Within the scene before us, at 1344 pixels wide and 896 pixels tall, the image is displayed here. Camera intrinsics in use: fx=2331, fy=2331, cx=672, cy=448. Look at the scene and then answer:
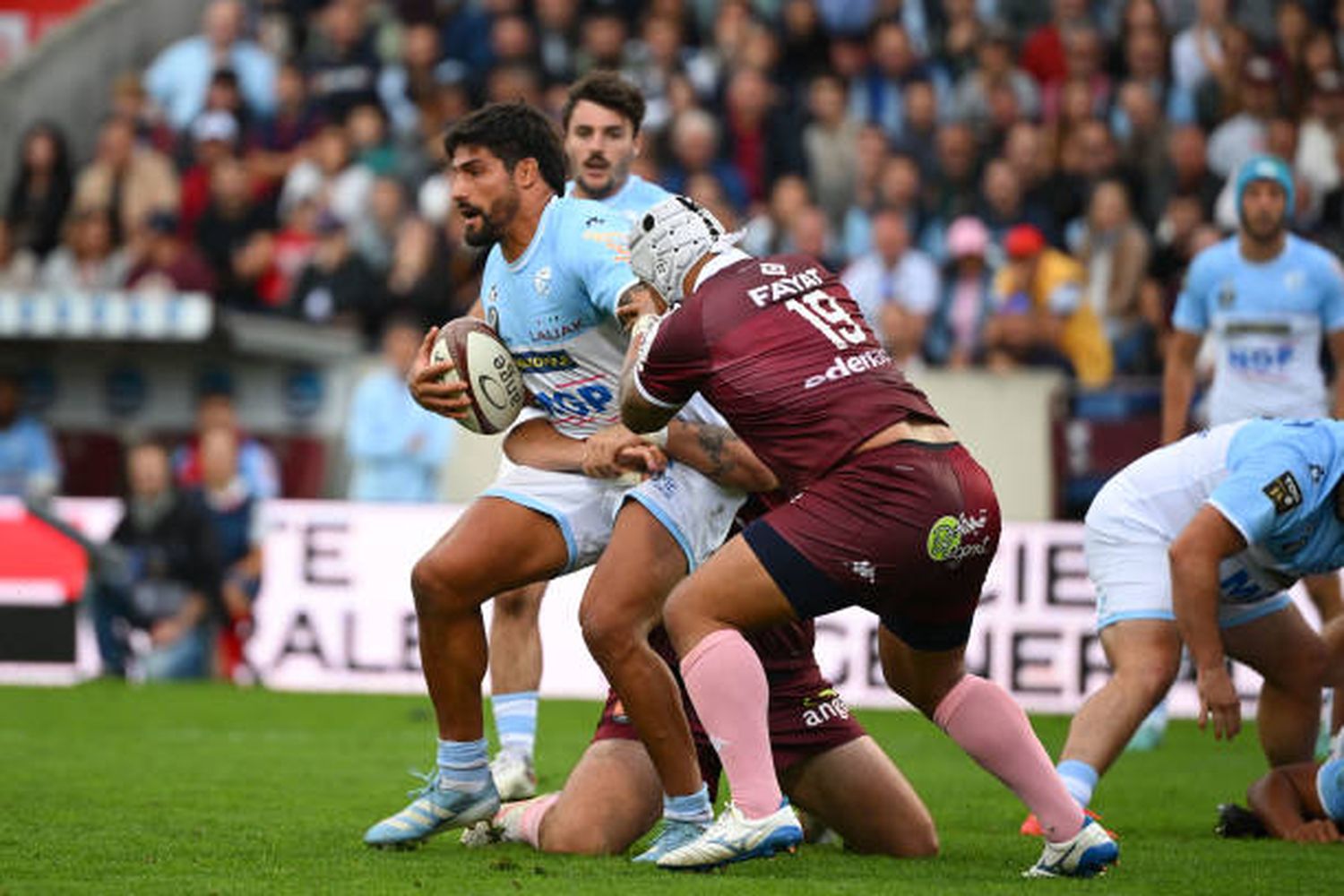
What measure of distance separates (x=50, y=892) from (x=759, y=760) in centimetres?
204

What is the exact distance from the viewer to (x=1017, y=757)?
683 centimetres

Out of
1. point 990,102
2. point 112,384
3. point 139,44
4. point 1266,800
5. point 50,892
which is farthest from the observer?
point 139,44

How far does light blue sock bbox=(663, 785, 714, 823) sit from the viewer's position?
23.3 feet

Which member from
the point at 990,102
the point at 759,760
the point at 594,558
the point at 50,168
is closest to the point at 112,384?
the point at 50,168

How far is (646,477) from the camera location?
7.65 m

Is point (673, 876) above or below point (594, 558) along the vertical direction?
below

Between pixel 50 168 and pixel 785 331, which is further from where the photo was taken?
pixel 50 168

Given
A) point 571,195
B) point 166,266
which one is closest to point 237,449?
point 166,266

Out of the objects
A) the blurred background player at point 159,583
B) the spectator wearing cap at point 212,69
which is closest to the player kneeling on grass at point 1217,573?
the blurred background player at point 159,583

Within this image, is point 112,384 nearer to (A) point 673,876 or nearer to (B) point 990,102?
Result: (B) point 990,102

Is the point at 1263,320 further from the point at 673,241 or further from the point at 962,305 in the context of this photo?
the point at 673,241

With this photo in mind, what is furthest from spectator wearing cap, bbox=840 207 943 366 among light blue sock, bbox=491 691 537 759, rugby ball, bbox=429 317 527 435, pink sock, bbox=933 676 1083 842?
pink sock, bbox=933 676 1083 842

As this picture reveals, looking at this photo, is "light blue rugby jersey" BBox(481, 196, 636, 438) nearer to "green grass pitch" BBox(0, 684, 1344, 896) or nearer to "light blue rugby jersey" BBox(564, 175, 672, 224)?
"green grass pitch" BBox(0, 684, 1344, 896)

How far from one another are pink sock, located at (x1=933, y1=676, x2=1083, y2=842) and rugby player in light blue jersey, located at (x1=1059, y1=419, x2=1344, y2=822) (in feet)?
2.12
